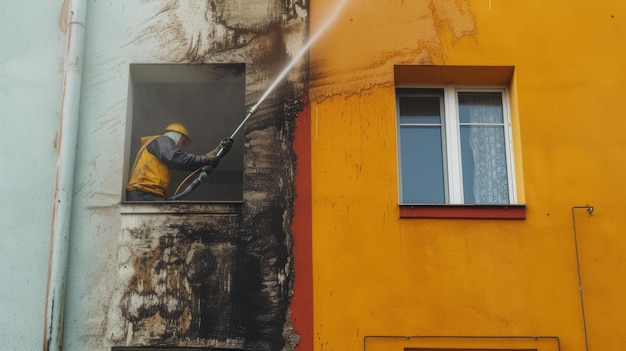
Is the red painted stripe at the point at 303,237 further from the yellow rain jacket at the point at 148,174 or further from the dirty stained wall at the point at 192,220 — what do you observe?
the yellow rain jacket at the point at 148,174

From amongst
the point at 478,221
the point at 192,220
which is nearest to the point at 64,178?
the point at 192,220

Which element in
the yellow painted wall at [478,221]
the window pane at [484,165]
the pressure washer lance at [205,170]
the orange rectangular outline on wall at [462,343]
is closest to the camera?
the orange rectangular outline on wall at [462,343]

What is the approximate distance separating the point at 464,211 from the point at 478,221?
176 millimetres

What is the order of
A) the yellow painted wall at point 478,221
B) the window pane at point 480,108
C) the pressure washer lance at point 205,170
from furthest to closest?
the window pane at point 480,108 → the pressure washer lance at point 205,170 → the yellow painted wall at point 478,221

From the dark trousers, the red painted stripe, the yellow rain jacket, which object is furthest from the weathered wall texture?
the dark trousers

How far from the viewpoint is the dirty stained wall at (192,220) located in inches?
314

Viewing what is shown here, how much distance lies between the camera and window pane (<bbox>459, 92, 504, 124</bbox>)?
9.04 m

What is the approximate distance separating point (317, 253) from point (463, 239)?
150cm

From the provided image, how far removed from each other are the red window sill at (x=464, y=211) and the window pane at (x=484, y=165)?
47 centimetres

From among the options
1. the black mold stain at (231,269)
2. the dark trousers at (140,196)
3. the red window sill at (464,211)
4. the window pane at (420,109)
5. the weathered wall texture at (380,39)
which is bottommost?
the black mold stain at (231,269)

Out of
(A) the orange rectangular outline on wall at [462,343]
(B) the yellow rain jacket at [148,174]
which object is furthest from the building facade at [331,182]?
(B) the yellow rain jacket at [148,174]

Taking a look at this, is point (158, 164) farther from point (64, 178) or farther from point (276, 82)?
point (276, 82)

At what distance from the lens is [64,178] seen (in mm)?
8289

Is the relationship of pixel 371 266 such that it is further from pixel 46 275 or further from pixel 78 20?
pixel 78 20
